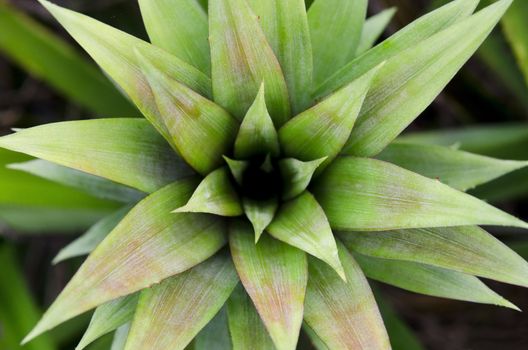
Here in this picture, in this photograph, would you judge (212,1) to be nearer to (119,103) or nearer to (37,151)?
(37,151)

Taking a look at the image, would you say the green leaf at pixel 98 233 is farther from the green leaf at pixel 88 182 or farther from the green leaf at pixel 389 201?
the green leaf at pixel 389 201

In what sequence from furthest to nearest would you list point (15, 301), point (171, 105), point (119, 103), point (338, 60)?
point (119, 103) → point (15, 301) → point (338, 60) → point (171, 105)

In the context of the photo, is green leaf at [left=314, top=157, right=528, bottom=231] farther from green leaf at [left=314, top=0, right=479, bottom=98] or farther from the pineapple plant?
green leaf at [left=314, top=0, right=479, bottom=98]

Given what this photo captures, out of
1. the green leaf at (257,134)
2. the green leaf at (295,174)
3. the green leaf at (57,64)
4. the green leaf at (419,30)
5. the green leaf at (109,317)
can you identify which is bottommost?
the green leaf at (109,317)

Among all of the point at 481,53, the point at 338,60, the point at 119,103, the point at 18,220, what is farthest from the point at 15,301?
the point at 481,53

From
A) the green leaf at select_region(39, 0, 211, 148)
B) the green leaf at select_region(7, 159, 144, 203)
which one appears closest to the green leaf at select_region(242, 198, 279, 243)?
the green leaf at select_region(39, 0, 211, 148)

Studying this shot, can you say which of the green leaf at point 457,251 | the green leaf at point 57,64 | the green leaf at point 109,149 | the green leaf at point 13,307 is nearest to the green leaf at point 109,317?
the green leaf at point 109,149

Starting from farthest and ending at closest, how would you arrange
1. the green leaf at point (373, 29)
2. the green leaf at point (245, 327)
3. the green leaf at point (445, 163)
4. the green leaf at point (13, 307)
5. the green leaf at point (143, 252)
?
1. the green leaf at point (13, 307)
2. the green leaf at point (373, 29)
3. the green leaf at point (445, 163)
4. the green leaf at point (245, 327)
5. the green leaf at point (143, 252)
